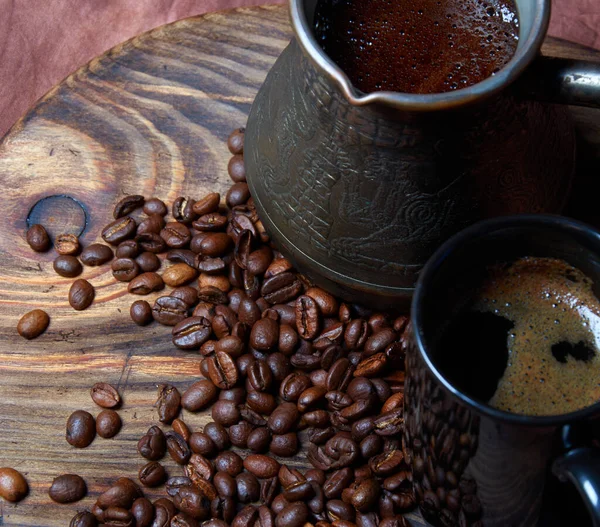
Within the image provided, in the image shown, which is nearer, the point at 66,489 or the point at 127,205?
the point at 66,489

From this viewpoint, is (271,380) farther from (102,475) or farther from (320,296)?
(102,475)

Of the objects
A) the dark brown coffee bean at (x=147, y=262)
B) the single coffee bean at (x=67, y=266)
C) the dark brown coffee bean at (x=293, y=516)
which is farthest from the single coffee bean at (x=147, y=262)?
the dark brown coffee bean at (x=293, y=516)

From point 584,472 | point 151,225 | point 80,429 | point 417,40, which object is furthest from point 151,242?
point 584,472

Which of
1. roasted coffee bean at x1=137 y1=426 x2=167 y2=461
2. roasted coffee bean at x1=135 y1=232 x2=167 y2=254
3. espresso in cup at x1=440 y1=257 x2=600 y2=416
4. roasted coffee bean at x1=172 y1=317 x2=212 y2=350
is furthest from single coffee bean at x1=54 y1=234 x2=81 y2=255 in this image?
espresso in cup at x1=440 y1=257 x2=600 y2=416

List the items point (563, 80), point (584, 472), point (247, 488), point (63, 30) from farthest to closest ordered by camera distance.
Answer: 1. point (63, 30)
2. point (247, 488)
3. point (563, 80)
4. point (584, 472)

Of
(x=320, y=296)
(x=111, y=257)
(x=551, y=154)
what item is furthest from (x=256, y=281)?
(x=551, y=154)

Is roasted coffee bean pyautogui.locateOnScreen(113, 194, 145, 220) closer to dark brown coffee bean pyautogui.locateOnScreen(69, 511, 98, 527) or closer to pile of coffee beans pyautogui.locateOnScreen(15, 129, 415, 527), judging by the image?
pile of coffee beans pyautogui.locateOnScreen(15, 129, 415, 527)

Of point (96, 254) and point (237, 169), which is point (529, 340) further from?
point (96, 254)
